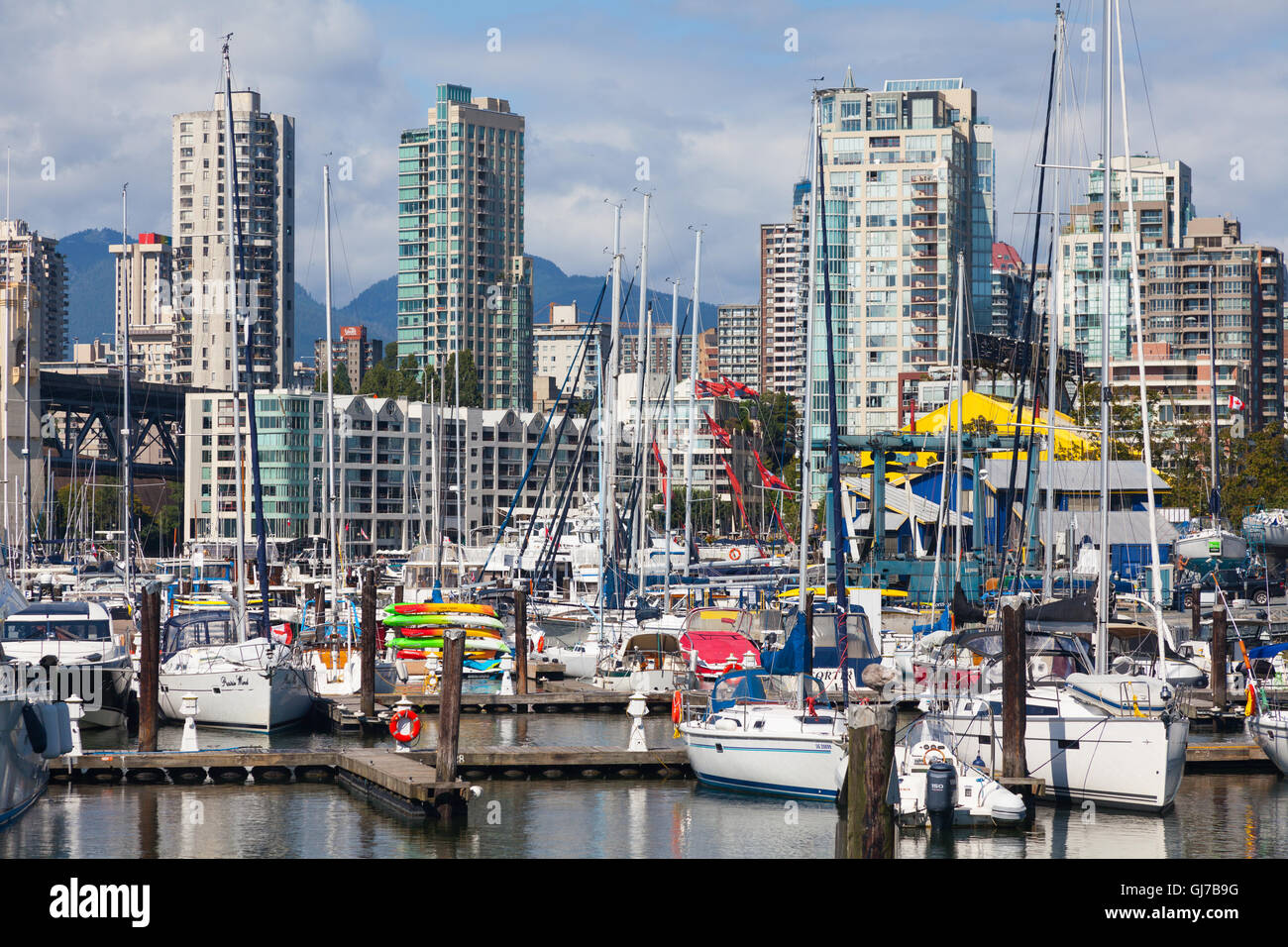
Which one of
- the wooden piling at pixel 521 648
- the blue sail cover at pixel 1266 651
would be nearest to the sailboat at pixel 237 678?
the wooden piling at pixel 521 648

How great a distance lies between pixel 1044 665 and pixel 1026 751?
17.4 ft

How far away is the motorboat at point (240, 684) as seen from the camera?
36062 millimetres

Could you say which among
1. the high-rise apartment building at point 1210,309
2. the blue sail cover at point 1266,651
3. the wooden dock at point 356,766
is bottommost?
the wooden dock at point 356,766

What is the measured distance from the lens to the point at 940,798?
1001 inches

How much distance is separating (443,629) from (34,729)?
2863 centimetres

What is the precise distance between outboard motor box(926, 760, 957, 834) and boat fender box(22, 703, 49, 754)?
44.1 feet

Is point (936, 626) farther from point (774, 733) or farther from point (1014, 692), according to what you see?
point (1014, 692)

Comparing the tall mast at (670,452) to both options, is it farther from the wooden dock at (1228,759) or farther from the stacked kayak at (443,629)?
the wooden dock at (1228,759)

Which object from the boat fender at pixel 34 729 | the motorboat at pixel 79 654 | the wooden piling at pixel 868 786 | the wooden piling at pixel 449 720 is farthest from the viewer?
the motorboat at pixel 79 654

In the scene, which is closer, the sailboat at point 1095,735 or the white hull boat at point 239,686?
the sailboat at point 1095,735

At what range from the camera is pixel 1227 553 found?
2987 inches

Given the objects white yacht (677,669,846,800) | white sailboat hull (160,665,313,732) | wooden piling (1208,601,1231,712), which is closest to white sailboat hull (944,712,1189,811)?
white yacht (677,669,846,800)

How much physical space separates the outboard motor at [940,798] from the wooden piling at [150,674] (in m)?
15.1

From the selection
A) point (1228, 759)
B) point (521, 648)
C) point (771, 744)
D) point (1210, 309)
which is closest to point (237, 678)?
point (521, 648)
